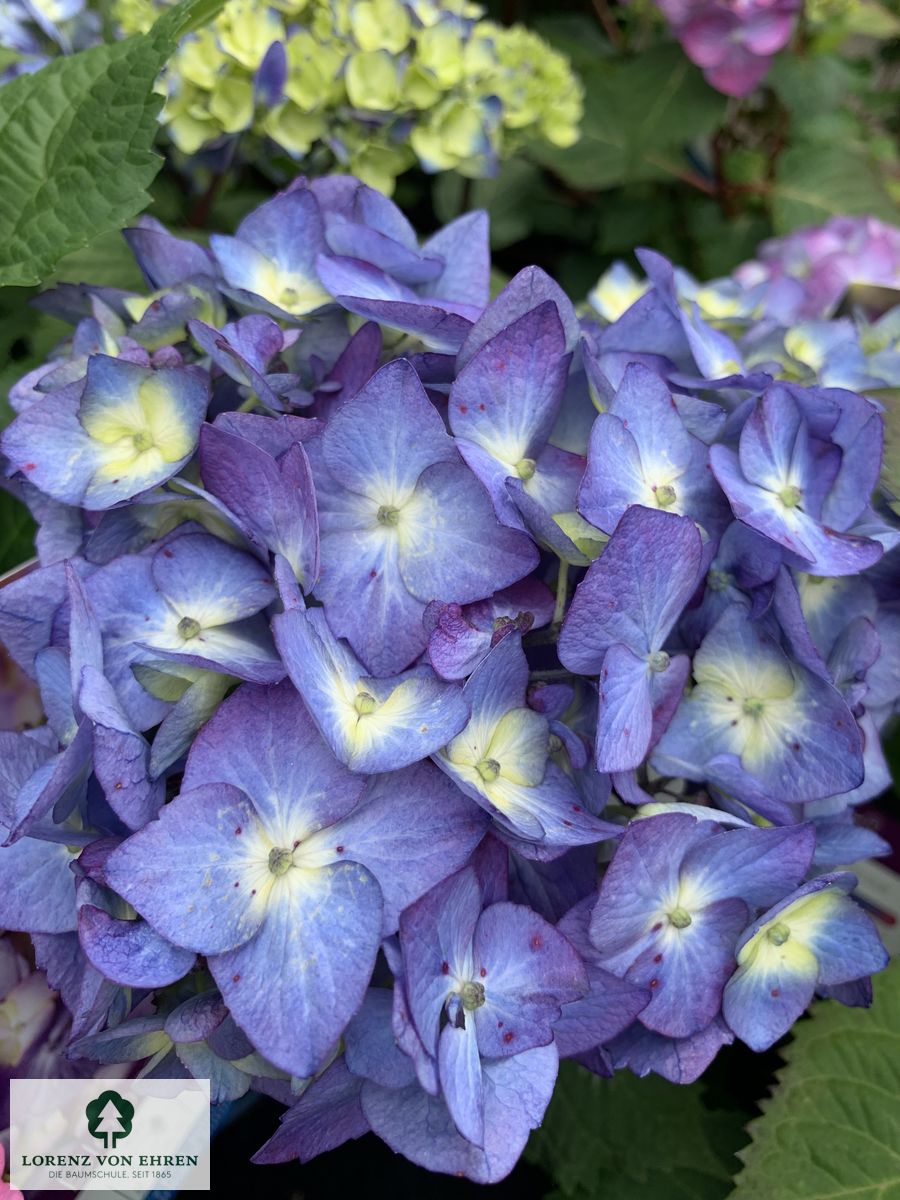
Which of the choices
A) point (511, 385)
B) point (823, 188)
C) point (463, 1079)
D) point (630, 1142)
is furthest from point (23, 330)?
point (823, 188)

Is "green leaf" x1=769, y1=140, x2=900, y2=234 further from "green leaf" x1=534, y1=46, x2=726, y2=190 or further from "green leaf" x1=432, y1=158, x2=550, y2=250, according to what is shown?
"green leaf" x1=432, y1=158, x2=550, y2=250

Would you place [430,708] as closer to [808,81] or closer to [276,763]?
[276,763]

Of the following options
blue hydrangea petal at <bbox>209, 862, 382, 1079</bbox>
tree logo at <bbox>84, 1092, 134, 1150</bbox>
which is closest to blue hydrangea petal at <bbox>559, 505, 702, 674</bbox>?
blue hydrangea petal at <bbox>209, 862, 382, 1079</bbox>

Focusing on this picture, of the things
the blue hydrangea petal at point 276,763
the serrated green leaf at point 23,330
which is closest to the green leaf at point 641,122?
the serrated green leaf at point 23,330

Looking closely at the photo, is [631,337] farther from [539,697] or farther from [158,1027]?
[158,1027]

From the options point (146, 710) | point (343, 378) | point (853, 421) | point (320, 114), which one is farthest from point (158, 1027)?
point (320, 114)
